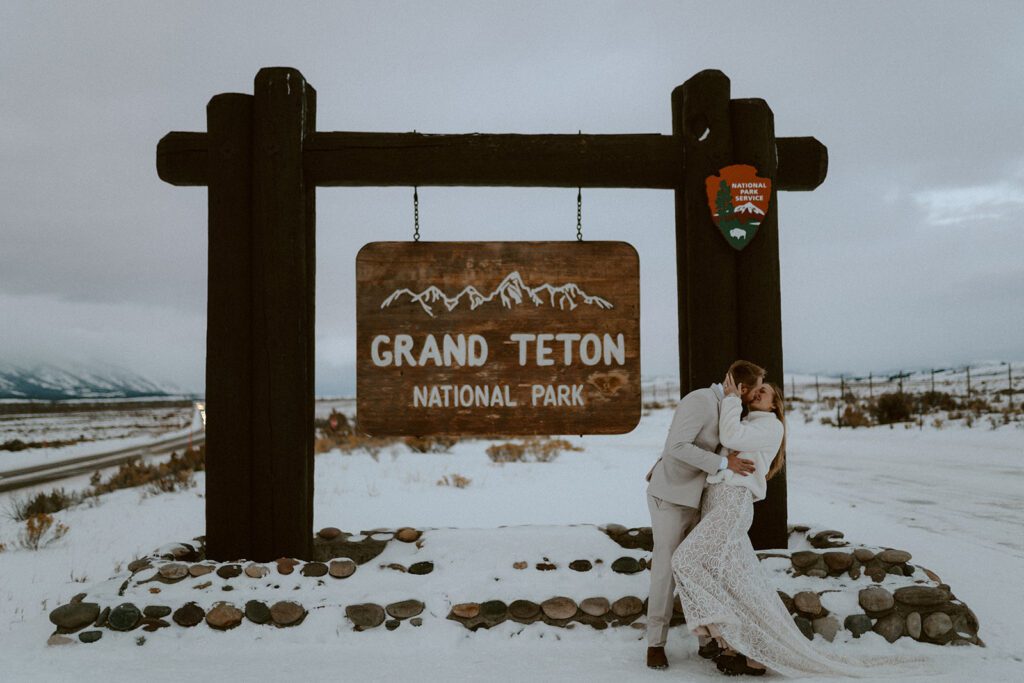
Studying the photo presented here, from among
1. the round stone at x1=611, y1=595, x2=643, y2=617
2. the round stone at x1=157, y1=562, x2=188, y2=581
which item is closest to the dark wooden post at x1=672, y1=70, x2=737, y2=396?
the round stone at x1=611, y1=595, x2=643, y2=617

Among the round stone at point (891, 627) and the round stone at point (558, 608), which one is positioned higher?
the round stone at point (558, 608)

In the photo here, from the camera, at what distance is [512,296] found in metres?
4.83

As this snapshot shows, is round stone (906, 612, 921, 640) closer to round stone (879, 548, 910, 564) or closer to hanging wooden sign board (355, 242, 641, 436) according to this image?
round stone (879, 548, 910, 564)

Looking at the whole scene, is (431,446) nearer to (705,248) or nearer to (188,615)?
(188,615)

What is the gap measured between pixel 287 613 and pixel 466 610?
45.0 inches

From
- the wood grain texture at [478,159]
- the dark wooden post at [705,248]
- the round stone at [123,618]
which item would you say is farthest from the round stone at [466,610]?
the wood grain texture at [478,159]

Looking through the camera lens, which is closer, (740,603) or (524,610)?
(740,603)

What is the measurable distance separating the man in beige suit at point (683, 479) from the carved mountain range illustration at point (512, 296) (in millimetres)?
1364

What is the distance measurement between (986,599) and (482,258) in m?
4.56

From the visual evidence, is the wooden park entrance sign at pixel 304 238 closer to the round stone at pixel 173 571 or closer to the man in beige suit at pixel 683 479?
the round stone at pixel 173 571

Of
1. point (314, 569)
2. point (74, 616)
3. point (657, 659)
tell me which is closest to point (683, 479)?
point (657, 659)

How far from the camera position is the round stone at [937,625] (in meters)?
4.01

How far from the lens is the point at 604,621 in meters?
4.20

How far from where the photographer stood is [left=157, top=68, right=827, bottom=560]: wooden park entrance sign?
459 cm
